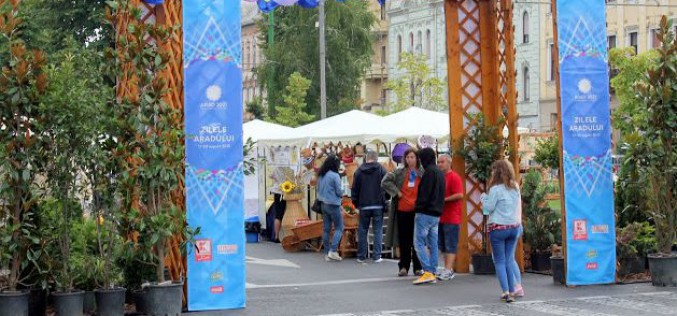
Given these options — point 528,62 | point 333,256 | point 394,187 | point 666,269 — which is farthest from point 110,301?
point 528,62

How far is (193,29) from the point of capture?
47.8 feet

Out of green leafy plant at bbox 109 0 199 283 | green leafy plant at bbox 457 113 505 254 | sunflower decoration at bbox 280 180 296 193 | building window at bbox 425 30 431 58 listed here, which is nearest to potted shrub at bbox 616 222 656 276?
green leafy plant at bbox 457 113 505 254

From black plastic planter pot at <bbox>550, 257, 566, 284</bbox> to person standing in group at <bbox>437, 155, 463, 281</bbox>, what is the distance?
1458 millimetres

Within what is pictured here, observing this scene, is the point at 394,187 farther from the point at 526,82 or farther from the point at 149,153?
the point at 526,82

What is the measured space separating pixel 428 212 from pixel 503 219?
2406mm

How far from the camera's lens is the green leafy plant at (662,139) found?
16.6 m

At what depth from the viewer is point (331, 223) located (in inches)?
910

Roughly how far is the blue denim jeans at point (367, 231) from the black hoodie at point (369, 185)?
0.50 feet

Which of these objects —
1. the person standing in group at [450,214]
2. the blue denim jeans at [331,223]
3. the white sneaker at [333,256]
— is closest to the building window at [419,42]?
the blue denim jeans at [331,223]

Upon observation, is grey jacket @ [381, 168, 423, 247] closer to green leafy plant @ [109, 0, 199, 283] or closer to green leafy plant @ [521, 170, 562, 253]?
green leafy plant @ [521, 170, 562, 253]

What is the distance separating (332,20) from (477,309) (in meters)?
49.6

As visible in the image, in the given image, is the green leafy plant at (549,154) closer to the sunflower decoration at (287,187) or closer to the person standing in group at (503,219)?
the person standing in group at (503,219)

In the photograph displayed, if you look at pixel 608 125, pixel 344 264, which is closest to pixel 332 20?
pixel 344 264

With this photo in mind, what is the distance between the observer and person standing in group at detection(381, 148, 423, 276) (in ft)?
60.1
